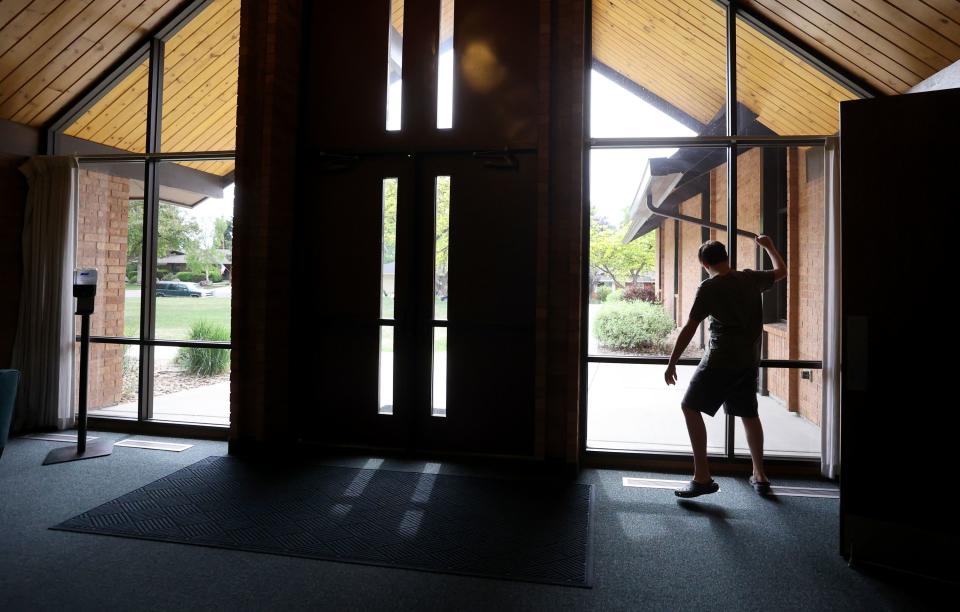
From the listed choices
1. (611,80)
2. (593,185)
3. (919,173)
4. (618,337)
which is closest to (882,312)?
(919,173)

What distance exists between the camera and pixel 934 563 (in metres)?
2.53

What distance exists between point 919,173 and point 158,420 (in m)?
5.61

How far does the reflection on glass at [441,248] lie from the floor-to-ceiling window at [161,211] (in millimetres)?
1807

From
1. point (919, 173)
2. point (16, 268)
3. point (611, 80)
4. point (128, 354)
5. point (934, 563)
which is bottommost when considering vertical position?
point (934, 563)

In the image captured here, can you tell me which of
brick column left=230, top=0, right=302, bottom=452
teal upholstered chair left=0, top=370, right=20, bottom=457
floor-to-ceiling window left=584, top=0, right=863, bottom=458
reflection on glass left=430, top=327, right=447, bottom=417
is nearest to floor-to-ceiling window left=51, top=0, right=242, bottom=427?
brick column left=230, top=0, right=302, bottom=452

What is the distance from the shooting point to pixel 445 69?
4.38m

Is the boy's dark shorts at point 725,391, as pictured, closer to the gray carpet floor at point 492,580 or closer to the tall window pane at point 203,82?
the gray carpet floor at point 492,580

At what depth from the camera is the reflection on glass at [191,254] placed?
4.61m

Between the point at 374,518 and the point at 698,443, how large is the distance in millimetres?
2035

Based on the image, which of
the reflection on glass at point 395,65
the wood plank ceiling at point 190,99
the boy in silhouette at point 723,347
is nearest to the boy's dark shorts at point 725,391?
the boy in silhouette at point 723,347

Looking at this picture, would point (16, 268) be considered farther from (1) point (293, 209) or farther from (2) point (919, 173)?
(2) point (919, 173)

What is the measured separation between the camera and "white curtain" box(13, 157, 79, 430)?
478cm

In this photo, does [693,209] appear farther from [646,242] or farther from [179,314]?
[179,314]

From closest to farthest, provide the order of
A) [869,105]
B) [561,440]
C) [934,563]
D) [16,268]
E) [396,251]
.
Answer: [934,563], [869,105], [561,440], [396,251], [16,268]
